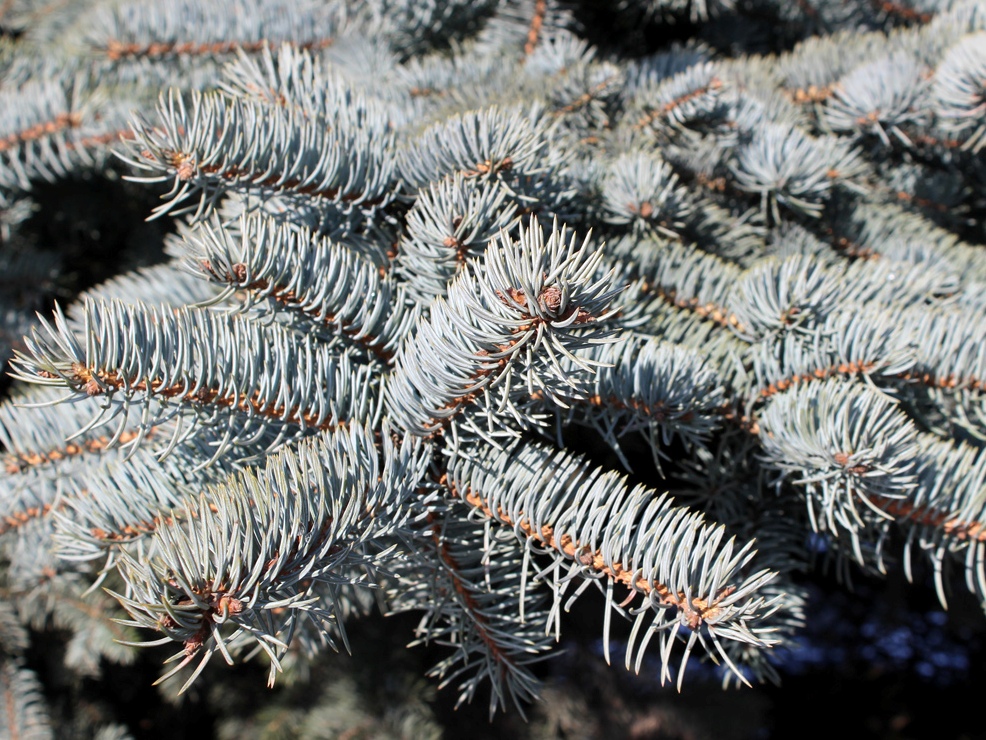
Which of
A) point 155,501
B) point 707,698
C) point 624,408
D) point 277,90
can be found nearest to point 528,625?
point 624,408

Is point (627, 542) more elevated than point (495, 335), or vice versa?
point (495, 335)

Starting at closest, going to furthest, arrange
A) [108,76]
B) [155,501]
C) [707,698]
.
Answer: [155,501] → [108,76] → [707,698]

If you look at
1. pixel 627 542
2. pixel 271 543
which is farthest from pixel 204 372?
pixel 627 542

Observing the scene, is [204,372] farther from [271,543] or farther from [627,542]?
[627,542]

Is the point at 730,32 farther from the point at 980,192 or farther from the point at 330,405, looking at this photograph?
the point at 330,405

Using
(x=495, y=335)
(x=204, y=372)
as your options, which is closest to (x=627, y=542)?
(x=495, y=335)

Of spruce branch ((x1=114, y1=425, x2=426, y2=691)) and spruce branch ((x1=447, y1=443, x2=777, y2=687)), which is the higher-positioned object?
spruce branch ((x1=114, y1=425, x2=426, y2=691))

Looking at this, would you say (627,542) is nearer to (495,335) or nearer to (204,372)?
(495,335)

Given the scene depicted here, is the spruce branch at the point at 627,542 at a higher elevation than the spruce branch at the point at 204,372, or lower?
lower
